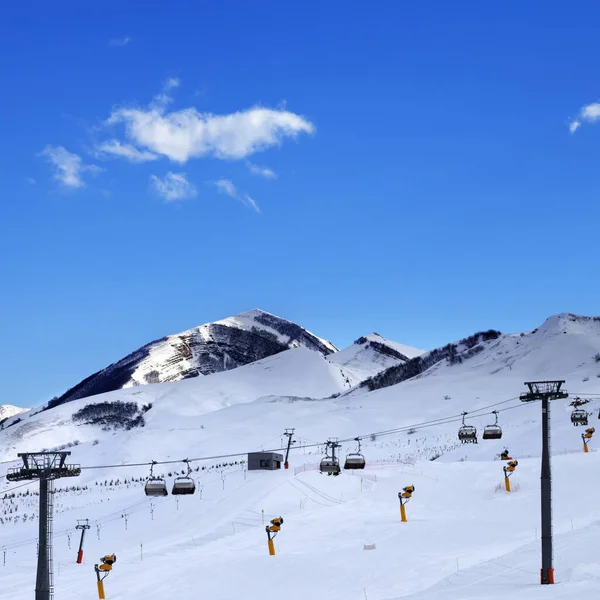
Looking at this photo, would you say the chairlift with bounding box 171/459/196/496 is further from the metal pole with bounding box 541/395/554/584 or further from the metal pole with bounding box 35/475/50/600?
the metal pole with bounding box 541/395/554/584

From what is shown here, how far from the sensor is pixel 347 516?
52.4 m

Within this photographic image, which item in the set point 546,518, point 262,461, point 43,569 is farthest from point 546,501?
point 262,461

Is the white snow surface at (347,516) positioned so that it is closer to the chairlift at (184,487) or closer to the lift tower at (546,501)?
the lift tower at (546,501)

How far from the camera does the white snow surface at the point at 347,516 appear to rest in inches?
1378

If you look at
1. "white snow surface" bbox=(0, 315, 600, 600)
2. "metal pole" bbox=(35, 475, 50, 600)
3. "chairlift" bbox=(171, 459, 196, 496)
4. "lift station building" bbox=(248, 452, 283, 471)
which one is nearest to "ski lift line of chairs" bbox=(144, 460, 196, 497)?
"chairlift" bbox=(171, 459, 196, 496)

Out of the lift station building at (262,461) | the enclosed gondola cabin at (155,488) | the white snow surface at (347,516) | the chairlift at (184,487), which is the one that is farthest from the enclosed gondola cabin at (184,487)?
the lift station building at (262,461)

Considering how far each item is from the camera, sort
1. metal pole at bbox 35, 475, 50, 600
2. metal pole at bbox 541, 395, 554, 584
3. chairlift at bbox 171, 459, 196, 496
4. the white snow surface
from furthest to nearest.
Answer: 1. chairlift at bbox 171, 459, 196, 496
2. the white snow surface
3. metal pole at bbox 35, 475, 50, 600
4. metal pole at bbox 541, 395, 554, 584

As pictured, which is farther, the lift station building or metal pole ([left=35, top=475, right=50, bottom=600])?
the lift station building

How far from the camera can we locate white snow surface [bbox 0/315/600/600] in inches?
1378

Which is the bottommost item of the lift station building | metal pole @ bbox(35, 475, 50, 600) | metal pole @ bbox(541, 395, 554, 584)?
metal pole @ bbox(35, 475, 50, 600)

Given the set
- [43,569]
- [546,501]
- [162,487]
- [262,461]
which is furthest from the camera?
[262,461]

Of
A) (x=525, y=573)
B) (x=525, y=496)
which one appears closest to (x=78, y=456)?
(x=525, y=496)

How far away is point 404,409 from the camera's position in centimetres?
11738

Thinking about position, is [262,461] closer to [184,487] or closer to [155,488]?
[184,487]
